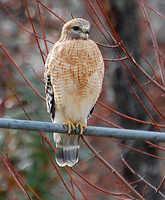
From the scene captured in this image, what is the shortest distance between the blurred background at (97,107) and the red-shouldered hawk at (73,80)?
580 millimetres

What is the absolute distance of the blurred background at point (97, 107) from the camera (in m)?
5.99

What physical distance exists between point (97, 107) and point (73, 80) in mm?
3867

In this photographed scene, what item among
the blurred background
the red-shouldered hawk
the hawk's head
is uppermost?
the hawk's head

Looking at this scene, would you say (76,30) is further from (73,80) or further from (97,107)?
(97,107)

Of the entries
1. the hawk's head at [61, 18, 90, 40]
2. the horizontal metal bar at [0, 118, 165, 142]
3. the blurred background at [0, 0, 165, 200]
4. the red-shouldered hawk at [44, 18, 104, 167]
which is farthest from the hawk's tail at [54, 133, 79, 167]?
the horizontal metal bar at [0, 118, 165, 142]

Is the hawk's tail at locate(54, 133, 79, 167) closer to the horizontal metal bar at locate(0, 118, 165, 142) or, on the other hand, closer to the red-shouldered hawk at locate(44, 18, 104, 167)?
the red-shouldered hawk at locate(44, 18, 104, 167)

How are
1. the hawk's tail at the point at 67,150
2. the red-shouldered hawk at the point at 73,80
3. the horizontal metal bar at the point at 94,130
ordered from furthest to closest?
the hawk's tail at the point at 67,150 → the red-shouldered hawk at the point at 73,80 → the horizontal metal bar at the point at 94,130

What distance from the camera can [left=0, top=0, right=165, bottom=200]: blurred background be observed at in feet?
19.6

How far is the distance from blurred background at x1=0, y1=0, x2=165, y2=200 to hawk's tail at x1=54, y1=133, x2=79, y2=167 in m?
0.38

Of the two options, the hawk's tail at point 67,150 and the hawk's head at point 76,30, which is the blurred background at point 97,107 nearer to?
the hawk's tail at point 67,150

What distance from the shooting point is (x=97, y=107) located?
8.10 metres

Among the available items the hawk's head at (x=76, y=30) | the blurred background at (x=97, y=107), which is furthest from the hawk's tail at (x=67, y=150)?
the hawk's head at (x=76, y=30)

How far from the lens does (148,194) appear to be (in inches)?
268

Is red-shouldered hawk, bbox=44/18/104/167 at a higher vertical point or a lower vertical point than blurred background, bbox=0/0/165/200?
higher
